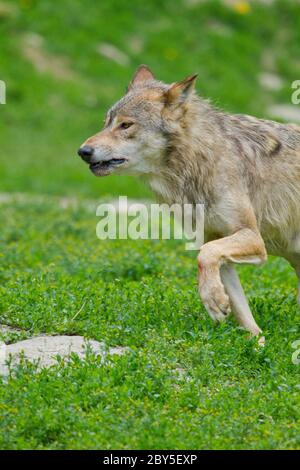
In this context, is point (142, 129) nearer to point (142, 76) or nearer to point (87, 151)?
point (87, 151)

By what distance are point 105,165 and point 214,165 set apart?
88 centimetres

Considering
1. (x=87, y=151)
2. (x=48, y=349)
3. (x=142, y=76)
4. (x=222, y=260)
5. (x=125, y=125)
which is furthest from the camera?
(x=142, y=76)

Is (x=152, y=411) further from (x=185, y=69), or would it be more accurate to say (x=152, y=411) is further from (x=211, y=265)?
(x=185, y=69)

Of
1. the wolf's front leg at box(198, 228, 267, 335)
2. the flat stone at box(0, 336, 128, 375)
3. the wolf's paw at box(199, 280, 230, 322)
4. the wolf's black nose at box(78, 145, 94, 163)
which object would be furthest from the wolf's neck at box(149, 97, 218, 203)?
the flat stone at box(0, 336, 128, 375)

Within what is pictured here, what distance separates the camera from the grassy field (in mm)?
6121

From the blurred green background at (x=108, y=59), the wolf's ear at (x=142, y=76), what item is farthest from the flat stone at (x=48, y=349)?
the blurred green background at (x=108, y=59)

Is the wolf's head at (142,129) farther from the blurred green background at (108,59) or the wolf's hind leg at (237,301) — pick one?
the blurred green background at (108,59)

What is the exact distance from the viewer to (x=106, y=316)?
797 centimetres

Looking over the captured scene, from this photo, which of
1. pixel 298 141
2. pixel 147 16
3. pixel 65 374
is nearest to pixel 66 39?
pixel 147 16

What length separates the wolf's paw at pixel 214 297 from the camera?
7312 mm

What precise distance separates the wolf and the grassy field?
51 centimetres

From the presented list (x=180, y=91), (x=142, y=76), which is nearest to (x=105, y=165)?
(x=180, y=91)

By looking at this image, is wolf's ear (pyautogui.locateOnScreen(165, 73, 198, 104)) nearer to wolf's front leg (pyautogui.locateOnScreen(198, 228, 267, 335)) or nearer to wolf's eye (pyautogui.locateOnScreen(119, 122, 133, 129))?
wolf's eye (pyautogui.locateOnScreen(119, 122, 133, 129))

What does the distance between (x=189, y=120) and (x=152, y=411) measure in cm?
277
